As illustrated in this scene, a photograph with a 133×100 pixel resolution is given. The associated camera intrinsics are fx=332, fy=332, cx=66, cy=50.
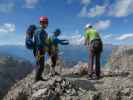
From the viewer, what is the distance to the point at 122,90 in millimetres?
16734

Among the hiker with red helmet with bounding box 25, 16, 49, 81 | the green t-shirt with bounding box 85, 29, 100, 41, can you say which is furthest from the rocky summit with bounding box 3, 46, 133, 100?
the green t-shirt with bounding box 85, 29, 100, 41

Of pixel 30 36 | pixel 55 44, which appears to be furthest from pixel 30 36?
pixel 55 44

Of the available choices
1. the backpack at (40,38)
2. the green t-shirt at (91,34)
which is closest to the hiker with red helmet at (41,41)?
the backpack at (40,38)

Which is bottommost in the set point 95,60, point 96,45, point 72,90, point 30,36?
point 72,90

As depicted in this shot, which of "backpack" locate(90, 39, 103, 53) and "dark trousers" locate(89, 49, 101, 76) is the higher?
"backpack" locate(90, 39, 103, 53)

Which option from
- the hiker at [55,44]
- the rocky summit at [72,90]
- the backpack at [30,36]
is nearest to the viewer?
the rocky summit at [72,90]

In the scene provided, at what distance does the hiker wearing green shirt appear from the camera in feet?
62.1

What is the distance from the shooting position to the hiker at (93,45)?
18922 mm

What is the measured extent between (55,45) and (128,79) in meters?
4.56

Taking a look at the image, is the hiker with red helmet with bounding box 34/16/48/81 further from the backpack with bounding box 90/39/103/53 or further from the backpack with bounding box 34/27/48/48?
the backpack with bounding box 90/39/103/53

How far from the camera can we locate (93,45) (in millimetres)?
18906

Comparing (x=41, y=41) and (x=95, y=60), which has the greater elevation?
(x=41, y=41)

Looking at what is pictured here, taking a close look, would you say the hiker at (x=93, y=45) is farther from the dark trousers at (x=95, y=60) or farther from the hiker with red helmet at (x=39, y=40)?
the hiker with red helmet at (x=39, y=40)

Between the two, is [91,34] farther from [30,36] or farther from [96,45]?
[30,36]
